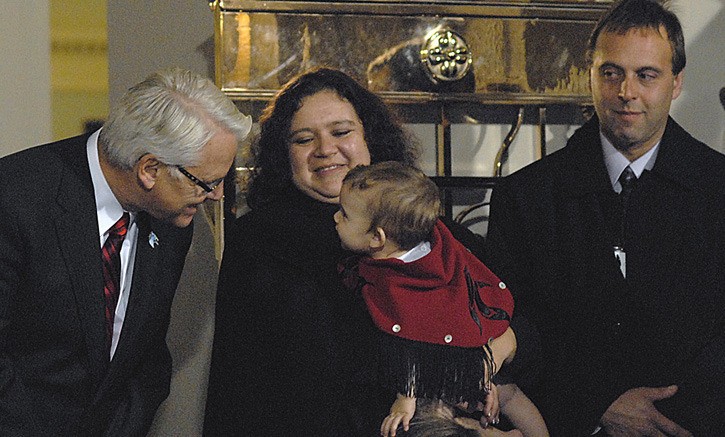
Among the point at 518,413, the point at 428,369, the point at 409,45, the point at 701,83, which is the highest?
the point at 409,45

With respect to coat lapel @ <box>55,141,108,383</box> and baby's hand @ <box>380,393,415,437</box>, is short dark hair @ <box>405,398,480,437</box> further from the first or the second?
coat lapel @ <box>55,141,108,383</box>

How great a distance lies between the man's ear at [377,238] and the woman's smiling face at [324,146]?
356 mm

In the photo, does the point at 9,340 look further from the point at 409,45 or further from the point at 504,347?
the point at 409,45

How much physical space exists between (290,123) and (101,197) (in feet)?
1.86

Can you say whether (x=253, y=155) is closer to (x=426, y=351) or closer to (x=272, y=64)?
(x=272, y=64)

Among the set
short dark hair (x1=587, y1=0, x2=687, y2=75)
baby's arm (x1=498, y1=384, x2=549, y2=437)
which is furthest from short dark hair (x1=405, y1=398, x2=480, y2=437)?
short dark hair (x1=587, y1=0, x2=687, y2=75)

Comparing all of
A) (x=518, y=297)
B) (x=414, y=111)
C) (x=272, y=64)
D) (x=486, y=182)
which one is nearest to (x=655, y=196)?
(x=518, y=297)

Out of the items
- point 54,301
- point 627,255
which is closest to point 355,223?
point 54,301

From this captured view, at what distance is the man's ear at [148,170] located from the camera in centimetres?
239

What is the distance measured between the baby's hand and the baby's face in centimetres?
34

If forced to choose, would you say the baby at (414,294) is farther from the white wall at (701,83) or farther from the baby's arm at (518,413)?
the white wall at (701,83)

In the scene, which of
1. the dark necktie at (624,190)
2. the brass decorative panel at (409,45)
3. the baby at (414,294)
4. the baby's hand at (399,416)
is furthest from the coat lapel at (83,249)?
the dark necktie at (624,190)

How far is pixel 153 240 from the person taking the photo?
257 cm

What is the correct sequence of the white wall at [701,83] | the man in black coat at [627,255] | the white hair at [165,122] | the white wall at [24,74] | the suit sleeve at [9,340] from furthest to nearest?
the white wall at [701,83] → the white wall at [24,74] → the man in black coat at [627,255] → the white hair at [165,122] → the suit sleeve at [9,340]
